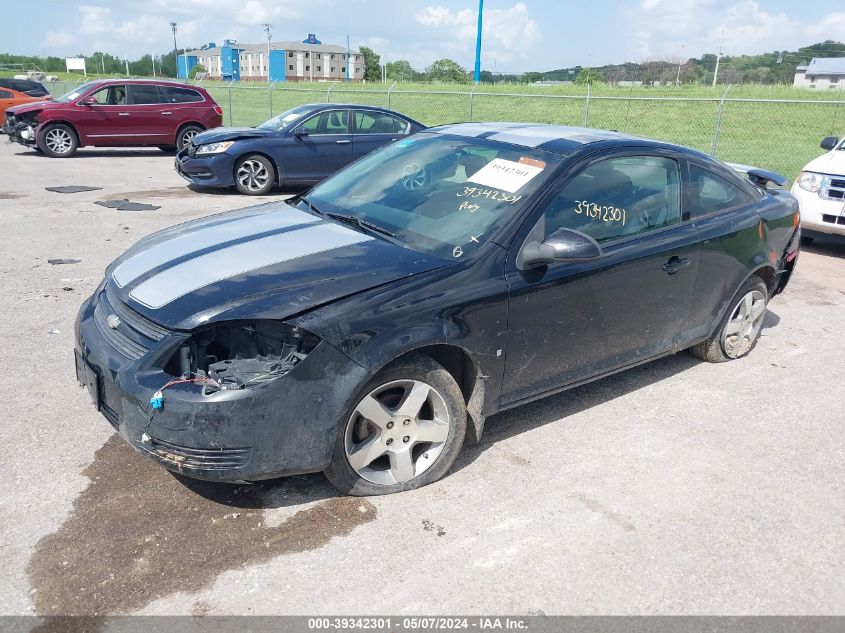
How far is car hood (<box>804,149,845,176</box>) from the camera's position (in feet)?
28.7

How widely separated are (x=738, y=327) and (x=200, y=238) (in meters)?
3.71

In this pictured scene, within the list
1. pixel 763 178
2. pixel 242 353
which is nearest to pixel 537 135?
pixel 242 353

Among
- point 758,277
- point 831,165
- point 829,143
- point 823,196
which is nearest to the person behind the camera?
point 758,277

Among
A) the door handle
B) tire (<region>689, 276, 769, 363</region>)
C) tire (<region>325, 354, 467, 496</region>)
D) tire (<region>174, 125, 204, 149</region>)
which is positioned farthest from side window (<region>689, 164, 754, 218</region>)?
tire (<region>174, 125, 204, 149</region>)

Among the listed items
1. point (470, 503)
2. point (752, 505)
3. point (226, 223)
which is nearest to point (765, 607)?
point (752, 505)

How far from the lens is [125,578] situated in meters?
2.83

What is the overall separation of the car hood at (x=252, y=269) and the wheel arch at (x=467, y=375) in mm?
411

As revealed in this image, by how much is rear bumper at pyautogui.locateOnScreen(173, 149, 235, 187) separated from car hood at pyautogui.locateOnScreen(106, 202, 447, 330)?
793cm

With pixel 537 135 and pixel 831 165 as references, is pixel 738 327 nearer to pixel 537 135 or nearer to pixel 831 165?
pixel 537 135

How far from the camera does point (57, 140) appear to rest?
16.2 m

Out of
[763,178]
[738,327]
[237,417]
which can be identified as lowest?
[738,327]

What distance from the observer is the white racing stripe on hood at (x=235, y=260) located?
10.8 feet

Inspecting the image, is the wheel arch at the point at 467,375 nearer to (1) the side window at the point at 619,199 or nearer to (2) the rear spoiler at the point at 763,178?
(1) the side window at the point at 619,199

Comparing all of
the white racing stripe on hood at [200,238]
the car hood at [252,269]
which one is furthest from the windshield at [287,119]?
the car hood at [252,269]
